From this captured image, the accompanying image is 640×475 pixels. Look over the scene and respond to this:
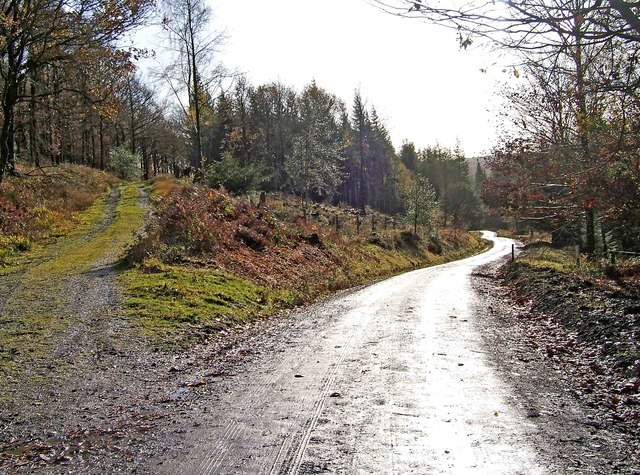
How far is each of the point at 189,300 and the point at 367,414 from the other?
706 centimetres

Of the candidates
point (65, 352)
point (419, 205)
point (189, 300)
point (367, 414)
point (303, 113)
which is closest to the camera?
point (367, 414)

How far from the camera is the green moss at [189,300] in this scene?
9876 millimetres

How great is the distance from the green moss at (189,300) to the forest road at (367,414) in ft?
7.05

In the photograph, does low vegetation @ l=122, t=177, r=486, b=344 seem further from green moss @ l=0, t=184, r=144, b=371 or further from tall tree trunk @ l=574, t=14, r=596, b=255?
tall tree trunk @ l=574, t=14, r=596, b=255

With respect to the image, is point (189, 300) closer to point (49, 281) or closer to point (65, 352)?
point (65, 352)

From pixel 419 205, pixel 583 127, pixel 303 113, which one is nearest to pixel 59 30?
pixel 583 127

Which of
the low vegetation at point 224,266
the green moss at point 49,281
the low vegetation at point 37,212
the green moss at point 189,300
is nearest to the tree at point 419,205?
the low vegetation at point 224,266

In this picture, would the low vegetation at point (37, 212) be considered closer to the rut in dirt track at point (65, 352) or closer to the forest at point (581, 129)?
the rut in dirt track at point (65, 352)

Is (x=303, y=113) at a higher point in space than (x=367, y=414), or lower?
higher

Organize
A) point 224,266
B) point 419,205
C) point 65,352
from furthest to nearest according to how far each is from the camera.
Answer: point 419,205 < point 224,266 < point 65,352

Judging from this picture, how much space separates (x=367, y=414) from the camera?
17.8 ft

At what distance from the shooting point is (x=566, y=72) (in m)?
6.32

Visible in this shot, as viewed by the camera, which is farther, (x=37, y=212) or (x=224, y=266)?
(x=37, y=212)

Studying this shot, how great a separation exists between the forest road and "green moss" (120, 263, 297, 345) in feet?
7.05
